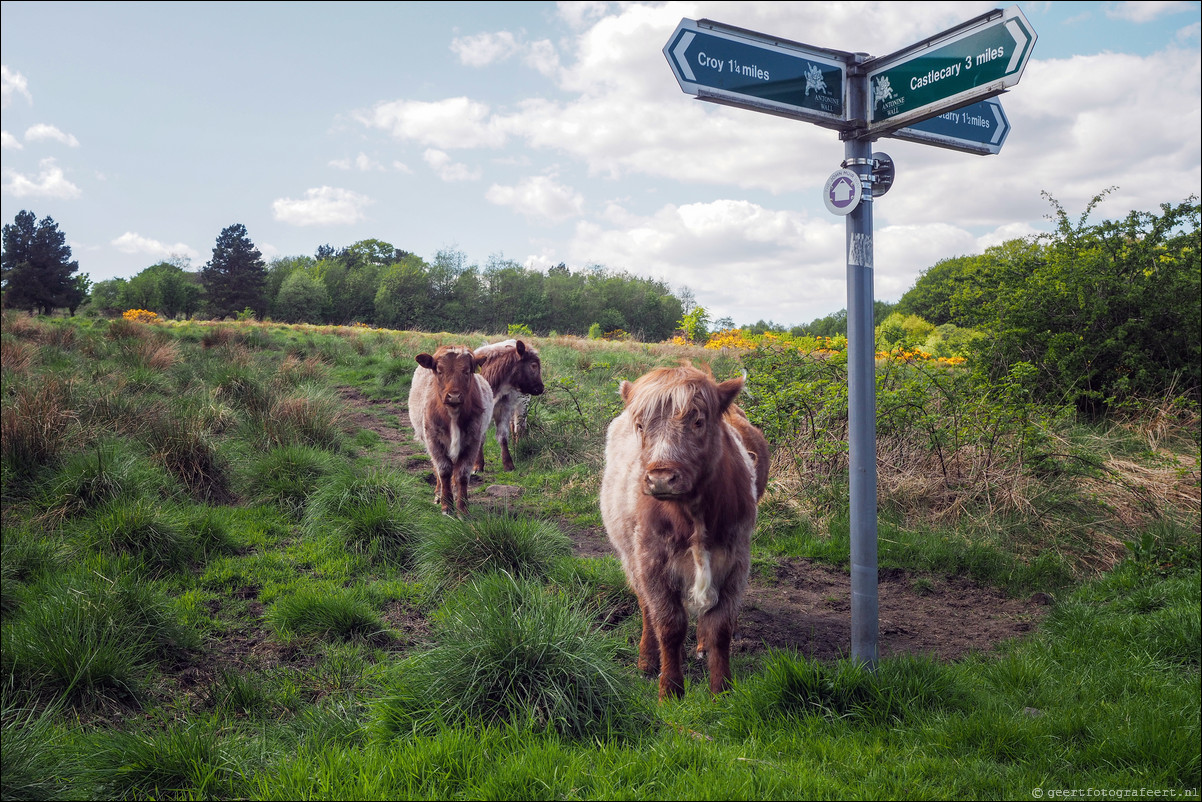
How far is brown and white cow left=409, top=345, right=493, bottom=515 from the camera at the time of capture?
8.29 m

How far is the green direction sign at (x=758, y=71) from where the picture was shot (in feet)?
11.0

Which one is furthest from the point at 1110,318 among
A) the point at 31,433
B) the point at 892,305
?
the point at 892,305

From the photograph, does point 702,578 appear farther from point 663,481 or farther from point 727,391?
point 727,391

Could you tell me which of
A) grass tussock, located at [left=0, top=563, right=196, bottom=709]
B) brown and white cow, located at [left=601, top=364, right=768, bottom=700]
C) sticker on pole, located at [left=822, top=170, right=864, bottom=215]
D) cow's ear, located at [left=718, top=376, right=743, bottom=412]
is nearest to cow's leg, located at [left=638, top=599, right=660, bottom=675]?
brown and white cow, located at [left=601, top=364, right=768, bottom=700]

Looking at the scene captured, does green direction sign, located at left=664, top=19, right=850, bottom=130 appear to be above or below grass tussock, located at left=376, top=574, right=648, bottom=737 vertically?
above

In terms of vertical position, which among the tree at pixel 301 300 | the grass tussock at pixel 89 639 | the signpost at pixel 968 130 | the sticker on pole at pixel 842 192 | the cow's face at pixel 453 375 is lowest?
the grass tussock at pixel 89 639

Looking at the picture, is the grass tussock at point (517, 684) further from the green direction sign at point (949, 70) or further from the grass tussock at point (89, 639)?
the green direction sign at point (949, 70)

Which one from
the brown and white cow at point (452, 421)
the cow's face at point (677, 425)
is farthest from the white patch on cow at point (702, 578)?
the brown and white cow at point (452, 421)

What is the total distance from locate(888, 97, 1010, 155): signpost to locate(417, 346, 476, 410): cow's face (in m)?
5.68

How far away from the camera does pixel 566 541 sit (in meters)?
6.52

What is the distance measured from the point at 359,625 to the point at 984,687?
4.00 metres

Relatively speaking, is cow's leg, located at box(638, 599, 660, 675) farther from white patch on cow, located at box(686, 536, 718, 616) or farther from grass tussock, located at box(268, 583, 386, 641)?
grass tussock, located at box(268, 583, 386, 641)

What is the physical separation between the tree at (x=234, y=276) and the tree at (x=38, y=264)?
11.9m

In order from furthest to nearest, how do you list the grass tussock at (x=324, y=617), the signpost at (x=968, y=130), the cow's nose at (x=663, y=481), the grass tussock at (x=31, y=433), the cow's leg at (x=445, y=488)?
the cow's leg at (x=445, y=488) < the grass tussock at (x=31, y=433) < the grass tussock at (x=324, y=617) < the signpost at (x=968, y=130) < the cow's nose at (x=663, y=481)
